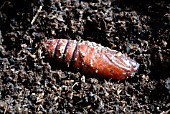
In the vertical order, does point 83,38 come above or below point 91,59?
above

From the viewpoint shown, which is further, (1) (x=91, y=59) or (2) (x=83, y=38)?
(2) (x=83, y=38)

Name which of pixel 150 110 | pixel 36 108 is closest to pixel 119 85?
pixel 150 110

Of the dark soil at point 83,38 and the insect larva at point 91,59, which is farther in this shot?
the insect larva at point 91,59

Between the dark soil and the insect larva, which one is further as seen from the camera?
the insect larva
